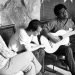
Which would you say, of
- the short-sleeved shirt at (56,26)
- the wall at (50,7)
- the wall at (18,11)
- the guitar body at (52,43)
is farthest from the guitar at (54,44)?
the wall at (50,7)

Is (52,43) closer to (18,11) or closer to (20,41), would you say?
(20,41)

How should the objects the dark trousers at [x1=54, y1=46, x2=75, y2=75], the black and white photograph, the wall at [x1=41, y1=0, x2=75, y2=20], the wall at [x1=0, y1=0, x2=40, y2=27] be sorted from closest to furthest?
the black and white photograph, the dark trousers at [x1=54, y1=46, x2=75, y2=75], the wall at [x1=0, y1=0, x2=40, y2=27], the wall at [x1=41, y1=0, x2=75, y2=20]

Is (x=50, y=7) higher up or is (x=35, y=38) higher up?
(x=50, y=7)

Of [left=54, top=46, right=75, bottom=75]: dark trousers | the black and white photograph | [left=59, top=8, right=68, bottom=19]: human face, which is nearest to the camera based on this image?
the black and white photograph

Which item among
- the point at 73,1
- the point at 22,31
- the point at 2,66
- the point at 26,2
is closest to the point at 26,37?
the point at 22,31

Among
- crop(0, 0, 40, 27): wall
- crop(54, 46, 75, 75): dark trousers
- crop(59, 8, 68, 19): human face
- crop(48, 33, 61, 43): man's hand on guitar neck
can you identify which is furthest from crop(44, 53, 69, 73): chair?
crop(0, 0, 40, 27): wall

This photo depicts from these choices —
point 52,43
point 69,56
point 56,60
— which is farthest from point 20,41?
point 56,60

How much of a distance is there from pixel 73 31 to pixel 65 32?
137 mm

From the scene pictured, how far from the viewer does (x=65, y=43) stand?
2807 millimetres

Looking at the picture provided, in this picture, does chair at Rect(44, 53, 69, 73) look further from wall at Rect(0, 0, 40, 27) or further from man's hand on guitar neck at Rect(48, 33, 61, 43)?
wall at Rect(0, 0, 40, 27)

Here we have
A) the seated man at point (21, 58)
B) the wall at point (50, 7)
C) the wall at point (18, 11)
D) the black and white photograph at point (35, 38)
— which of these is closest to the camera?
the seated man at point (21, 58)

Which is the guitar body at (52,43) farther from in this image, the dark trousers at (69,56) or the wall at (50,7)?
the wall at (50,7)

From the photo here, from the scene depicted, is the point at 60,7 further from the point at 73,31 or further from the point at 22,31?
the point at 22,31

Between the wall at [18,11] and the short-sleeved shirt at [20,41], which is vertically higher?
the wall at [18,11]
